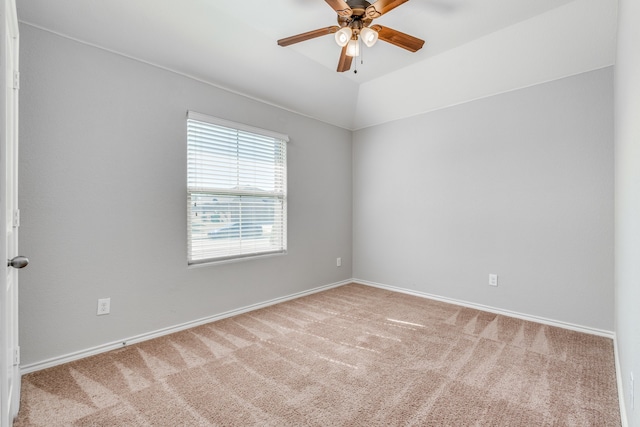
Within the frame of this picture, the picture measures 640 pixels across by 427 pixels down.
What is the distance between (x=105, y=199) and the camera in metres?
2.33

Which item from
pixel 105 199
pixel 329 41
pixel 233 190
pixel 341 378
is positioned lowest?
pixel 341 378

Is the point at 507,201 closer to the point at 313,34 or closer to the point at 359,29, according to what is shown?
the point at 359,29

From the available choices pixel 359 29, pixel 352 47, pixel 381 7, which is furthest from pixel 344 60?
pixel 381 7

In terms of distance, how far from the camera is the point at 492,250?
3238 mm

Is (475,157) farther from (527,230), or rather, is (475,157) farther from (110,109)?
(110,109)

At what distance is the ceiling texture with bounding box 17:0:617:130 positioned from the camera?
2.24 meters

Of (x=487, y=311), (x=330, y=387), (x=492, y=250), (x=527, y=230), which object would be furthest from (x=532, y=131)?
(x=330, y=387)

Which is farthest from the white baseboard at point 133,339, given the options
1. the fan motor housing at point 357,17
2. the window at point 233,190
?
the fan motor housing at point 357,17

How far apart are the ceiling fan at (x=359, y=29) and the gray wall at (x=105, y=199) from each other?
3.72ft

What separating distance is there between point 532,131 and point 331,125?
232 cm

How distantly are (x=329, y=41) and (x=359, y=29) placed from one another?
78 centimetres

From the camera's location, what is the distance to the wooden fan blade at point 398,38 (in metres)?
2.10

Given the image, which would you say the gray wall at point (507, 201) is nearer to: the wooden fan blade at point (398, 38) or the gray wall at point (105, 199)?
the wooden fan blade at point (398, 38)

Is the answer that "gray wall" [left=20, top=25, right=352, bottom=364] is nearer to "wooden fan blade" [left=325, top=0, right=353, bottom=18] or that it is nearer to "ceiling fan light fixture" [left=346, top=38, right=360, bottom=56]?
"ceiling fan light fixture" [left=346, top=38, right=360, bottom=56]
